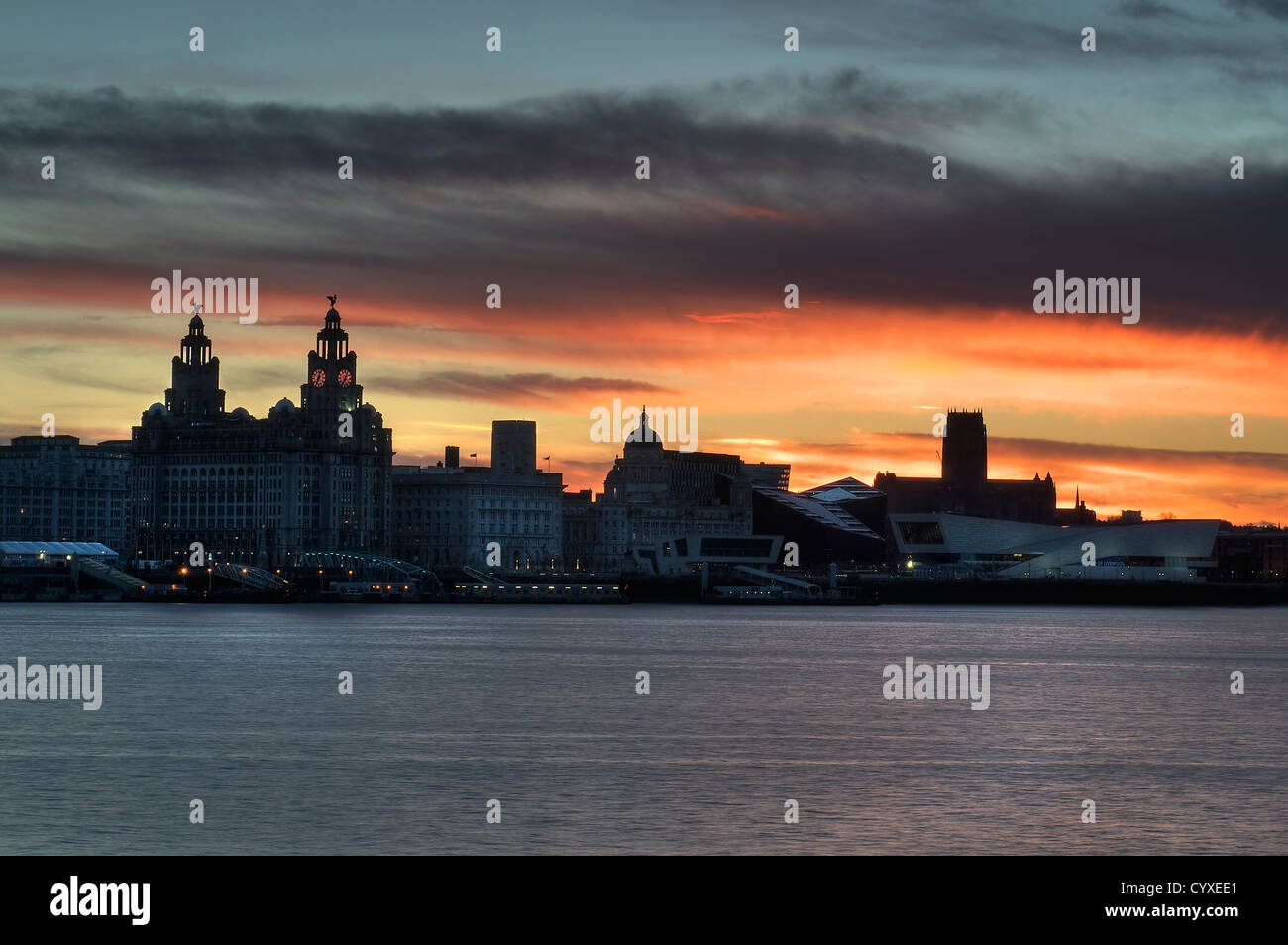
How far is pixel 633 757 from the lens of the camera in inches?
1969

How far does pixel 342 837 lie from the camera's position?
118 ft

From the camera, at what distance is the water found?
36.5 metres

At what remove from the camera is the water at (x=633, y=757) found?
3647 cm

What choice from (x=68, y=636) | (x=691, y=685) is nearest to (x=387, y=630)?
(x=68, y=636)

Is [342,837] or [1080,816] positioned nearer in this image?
[342,837]
